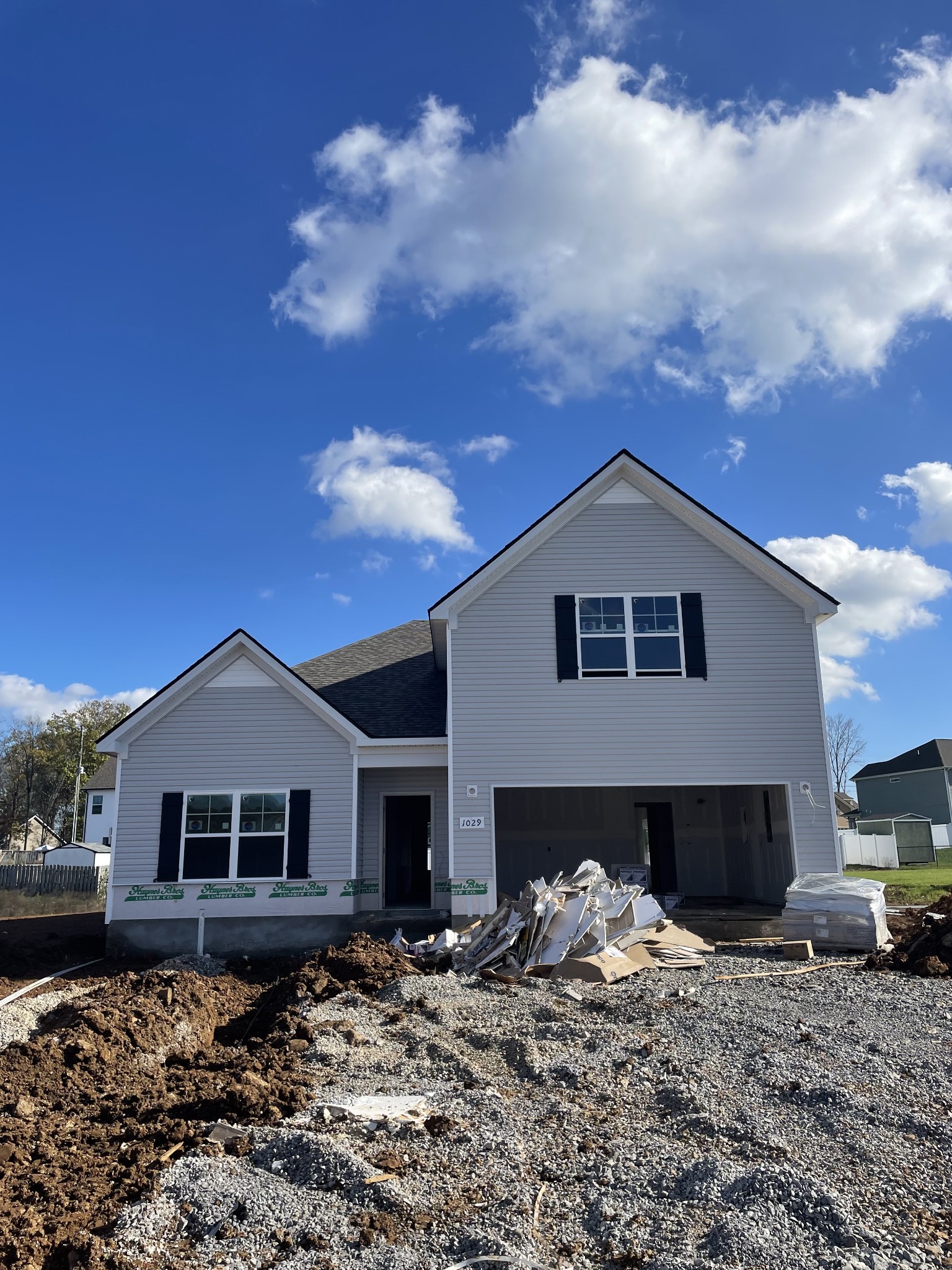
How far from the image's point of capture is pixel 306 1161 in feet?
16.5

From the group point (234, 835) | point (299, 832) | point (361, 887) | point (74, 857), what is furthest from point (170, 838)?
point (74, 857)

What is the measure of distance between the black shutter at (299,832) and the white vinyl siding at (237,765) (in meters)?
0.09

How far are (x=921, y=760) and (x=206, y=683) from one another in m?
46.2

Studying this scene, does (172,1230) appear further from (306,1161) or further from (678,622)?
(678,622)

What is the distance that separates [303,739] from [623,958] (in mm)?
6710

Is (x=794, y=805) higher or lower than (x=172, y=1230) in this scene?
higher

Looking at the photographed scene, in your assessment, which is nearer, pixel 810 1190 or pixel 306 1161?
pixel 810 1190

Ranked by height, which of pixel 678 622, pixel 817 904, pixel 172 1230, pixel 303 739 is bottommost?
pixel 172 1230

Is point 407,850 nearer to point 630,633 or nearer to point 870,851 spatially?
point 630,633

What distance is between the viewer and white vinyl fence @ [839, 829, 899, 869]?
3462 cm

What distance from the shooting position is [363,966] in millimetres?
10703

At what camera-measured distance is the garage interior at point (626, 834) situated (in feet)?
59.9

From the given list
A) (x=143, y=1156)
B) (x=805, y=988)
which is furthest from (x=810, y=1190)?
(x=805, y=988)

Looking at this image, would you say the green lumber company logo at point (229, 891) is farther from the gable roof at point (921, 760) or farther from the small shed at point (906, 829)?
the gable roof at point (921, 760)
